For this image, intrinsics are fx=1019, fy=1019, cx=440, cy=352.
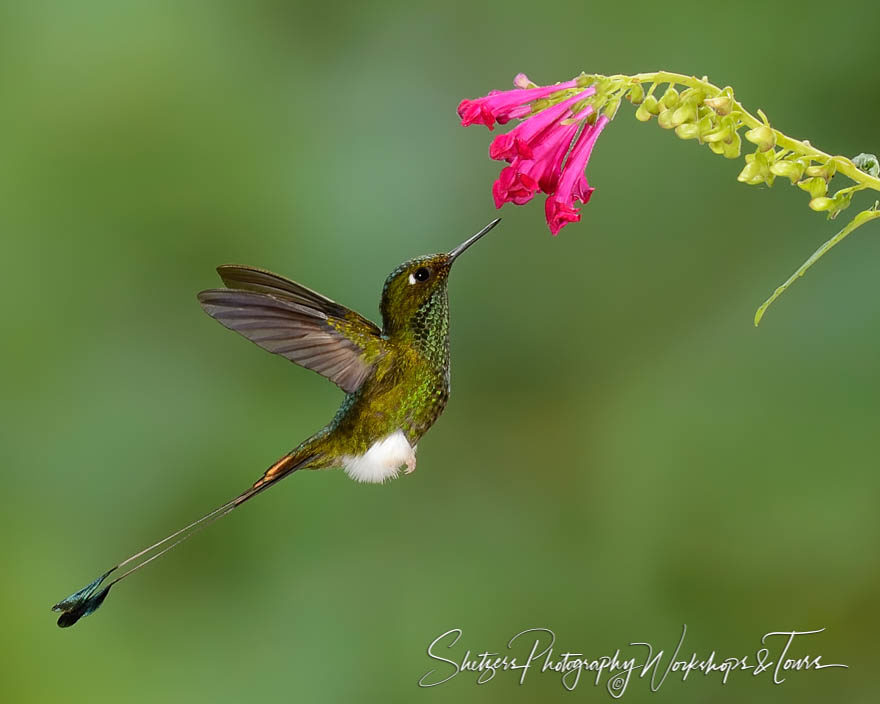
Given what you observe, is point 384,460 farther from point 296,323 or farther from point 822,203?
point 822,203

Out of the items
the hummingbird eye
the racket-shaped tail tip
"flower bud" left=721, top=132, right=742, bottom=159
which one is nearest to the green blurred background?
the hummingbird eye

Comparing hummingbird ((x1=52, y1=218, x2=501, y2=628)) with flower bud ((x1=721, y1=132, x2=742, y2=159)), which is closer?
flower bud ((x1=721, y1=132, x2=742, y2=159))

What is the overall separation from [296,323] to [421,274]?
7.8 inches

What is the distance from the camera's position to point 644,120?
1.19m

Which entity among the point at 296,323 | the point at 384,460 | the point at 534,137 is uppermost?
the point at 534,137

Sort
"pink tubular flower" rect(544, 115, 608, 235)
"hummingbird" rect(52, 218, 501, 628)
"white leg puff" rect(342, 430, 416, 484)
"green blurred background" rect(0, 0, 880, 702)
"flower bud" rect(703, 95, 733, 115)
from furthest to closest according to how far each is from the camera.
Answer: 1. "green blurred background" rect(0, 0, 880, 702)
2. "white leg puff" rect(342, 430, 416, 484)
3. "hummingbird" rect(52, 218, 501, 628)
4. "pink tubular flower" rect(544, 115, 608, 235)
5. "flower bud" rect(703, 95, 733, 115)

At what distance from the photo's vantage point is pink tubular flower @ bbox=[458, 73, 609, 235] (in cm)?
123

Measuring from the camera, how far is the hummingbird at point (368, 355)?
138 centimetres

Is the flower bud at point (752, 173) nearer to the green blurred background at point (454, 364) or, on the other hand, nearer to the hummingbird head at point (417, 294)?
the hummingbird head at point (417, 294)

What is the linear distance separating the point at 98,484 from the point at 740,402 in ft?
6.48

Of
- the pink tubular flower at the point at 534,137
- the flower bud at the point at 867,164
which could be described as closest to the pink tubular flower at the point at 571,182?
the pink tubular flower at the point at 534,137

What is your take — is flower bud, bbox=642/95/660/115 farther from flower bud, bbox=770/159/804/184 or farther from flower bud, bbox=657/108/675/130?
flower bud, bbox=770/159/804/184

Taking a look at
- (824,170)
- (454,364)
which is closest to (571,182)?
(824,170)

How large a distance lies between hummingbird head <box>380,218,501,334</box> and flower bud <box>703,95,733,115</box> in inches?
17.0
